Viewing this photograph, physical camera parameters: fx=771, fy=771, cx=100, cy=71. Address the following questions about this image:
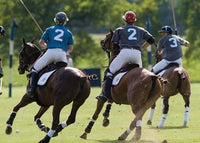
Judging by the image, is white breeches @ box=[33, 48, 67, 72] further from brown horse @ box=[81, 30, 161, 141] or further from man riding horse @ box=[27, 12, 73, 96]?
brown horse @ box=[81, 30, 161, 141]

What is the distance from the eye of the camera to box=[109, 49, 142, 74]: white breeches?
16.0 metres

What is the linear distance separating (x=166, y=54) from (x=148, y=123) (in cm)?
185

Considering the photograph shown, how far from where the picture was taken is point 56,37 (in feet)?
51.5

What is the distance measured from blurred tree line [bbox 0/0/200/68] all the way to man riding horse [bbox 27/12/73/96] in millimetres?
37082

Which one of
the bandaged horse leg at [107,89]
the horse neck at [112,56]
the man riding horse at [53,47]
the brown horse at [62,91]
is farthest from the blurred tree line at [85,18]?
the brown horse at [62,91]

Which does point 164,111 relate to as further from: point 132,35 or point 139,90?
point 139,90

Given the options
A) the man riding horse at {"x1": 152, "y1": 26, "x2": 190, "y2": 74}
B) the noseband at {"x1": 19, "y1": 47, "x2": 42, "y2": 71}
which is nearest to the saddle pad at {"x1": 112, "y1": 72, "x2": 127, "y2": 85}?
the noseband at {"x1": 19, "y1": 47, "x2": 42, "y2": 71}

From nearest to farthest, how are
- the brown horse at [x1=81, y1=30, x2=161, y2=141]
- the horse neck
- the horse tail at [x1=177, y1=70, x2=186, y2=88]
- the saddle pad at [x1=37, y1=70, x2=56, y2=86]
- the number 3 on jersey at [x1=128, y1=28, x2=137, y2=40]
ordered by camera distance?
the brown horse at [x1=81, y1=30, x2=161, y2=141] < the saddle pad at [x1=37, y1=70, x2=56, y2=86] < the number 3 on jersey at [x1=128, y1=28, x2=137, y2=40] < the horse neck < the horse tail at [x1=177, y1=70, x2=186, y2=88]

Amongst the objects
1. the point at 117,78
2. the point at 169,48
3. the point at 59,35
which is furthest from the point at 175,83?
the point at 59,35

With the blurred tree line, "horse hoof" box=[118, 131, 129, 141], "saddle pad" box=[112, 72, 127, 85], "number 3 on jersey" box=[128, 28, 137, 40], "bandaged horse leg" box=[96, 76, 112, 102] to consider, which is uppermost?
"number 3 on jersey" box=[128, 28, 137, 40]

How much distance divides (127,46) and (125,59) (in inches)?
11.2

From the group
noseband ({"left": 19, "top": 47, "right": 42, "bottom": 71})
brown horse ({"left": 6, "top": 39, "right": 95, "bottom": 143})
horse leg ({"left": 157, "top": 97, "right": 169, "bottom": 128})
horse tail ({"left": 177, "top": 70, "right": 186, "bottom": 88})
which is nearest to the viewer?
brown horse ({"left": 6, "top": 39, "right": 95, "bottom": 143})

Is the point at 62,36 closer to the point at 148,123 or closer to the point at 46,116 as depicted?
the point at 148,123

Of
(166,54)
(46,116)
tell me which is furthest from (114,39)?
Answer: (46,116)
